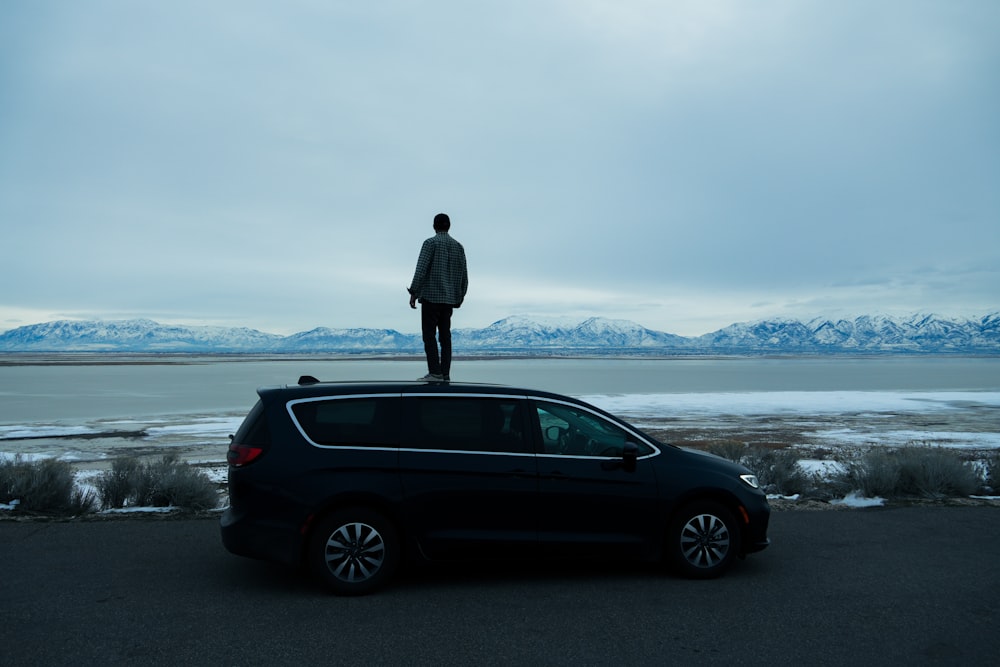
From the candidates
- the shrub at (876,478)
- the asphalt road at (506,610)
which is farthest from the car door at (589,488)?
the shrub at (876,478)

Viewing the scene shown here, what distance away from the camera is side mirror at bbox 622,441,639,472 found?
22.2 feet

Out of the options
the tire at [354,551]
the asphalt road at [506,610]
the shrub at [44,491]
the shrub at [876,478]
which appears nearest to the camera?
the asphalt road at [506,610]

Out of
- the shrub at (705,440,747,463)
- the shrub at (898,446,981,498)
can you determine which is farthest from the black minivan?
the shrub at (705,440,747,463)

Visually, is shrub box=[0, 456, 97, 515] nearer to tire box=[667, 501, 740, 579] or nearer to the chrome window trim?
the chrome window trim

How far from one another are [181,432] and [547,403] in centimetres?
1924

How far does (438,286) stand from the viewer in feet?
33.0

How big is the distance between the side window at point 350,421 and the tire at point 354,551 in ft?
1.85

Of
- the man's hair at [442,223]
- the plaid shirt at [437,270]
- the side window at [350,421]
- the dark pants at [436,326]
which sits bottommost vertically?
the side window at [350,421]

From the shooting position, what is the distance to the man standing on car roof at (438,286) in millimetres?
9961

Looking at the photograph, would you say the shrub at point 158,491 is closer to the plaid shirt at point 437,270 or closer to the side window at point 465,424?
the plaid shirt at point 437,270

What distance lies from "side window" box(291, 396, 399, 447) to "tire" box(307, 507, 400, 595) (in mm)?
564

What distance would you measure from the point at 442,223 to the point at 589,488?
4.44 m

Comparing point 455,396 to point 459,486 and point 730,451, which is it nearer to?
point 459,486

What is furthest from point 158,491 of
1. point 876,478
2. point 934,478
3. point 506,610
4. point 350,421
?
point 934,478
